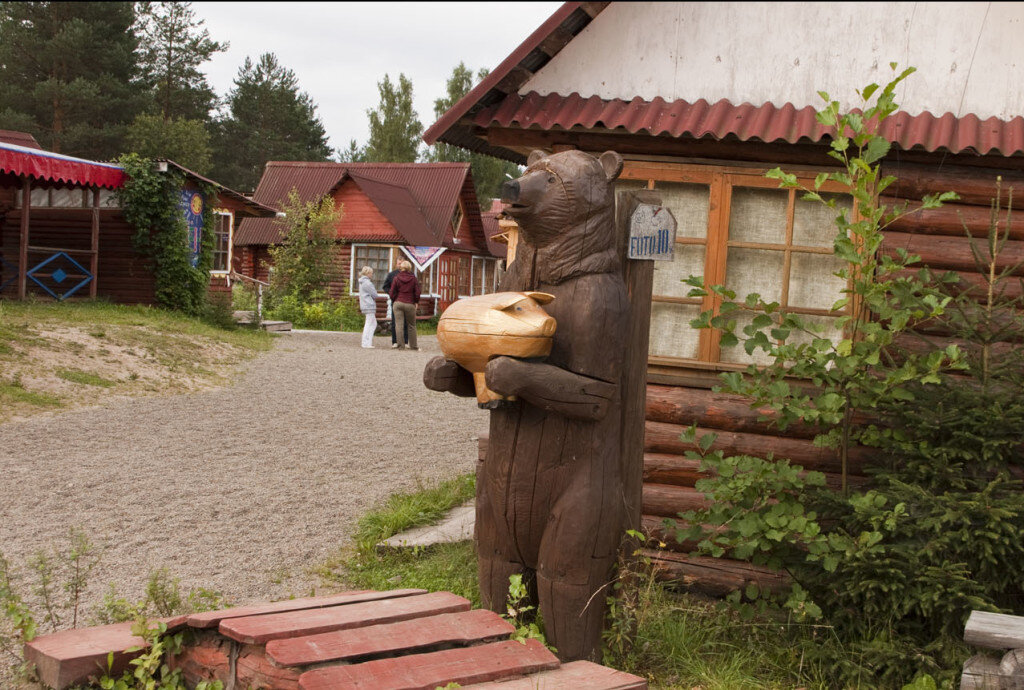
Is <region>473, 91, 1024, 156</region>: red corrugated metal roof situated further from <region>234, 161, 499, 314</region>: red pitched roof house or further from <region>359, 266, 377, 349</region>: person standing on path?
<region>234, 161, 499, 314</region>: red pitched roof house

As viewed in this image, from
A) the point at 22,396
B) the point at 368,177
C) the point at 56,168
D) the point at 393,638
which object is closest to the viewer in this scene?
the point at 393,638

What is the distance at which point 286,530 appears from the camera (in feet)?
21.7

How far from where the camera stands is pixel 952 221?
5.64m

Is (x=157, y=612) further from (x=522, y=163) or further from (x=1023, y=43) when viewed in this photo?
(x=1023, y=43)

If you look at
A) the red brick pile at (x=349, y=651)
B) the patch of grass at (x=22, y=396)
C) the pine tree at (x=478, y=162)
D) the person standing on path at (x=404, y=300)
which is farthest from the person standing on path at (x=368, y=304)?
the pine tree at (x=478, y=162)

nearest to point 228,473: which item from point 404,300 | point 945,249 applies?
point 945,249

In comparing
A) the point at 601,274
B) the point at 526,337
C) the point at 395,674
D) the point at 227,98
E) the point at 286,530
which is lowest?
the point at 286,530

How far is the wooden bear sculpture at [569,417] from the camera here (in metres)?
3.63

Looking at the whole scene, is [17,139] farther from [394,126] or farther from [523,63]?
[394,126]

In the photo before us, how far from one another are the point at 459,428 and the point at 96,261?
32.1 ft

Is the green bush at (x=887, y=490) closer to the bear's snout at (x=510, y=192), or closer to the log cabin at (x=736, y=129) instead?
the log cabin at (x=736, y=129)

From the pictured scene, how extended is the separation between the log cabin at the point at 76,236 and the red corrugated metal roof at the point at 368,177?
11743 mm

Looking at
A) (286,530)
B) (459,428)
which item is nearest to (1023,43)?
(286,530)

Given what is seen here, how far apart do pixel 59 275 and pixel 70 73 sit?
64.1 feet
